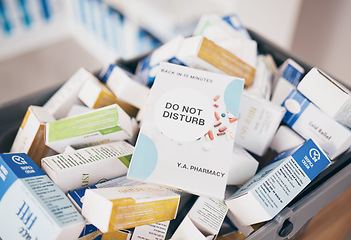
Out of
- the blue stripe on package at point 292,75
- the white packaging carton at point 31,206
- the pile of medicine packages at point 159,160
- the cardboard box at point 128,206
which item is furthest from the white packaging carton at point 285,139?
the white packaging carton at point 31,206

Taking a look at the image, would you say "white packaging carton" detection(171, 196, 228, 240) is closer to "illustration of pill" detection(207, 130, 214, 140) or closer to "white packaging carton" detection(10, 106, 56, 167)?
"illustration of pill" detection(207, 130, 214, 140)

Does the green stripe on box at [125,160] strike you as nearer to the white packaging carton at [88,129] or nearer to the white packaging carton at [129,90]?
the white packaging carton at [88,129]

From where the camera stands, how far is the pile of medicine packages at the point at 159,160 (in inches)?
22.6

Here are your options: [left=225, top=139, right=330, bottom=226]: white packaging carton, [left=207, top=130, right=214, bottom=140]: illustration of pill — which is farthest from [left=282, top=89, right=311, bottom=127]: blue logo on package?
[left=207, top=130, right=214, bottom=140]: illustration of pill

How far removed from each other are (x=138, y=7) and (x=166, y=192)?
1.23 m

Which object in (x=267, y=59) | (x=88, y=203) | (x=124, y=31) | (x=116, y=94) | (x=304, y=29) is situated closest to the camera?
(x=88, y=203)

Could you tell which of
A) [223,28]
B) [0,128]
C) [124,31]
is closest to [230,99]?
[223,28]

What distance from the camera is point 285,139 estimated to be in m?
0.76

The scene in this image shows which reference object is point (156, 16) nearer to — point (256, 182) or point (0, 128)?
point (0, 128)

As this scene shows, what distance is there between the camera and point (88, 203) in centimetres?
57

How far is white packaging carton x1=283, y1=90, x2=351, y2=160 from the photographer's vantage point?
0.70 m

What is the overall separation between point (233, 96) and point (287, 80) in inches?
8.9

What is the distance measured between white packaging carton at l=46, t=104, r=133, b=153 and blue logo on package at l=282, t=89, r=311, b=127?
13.9 inches

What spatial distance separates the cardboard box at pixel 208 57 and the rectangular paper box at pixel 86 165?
24 cm
